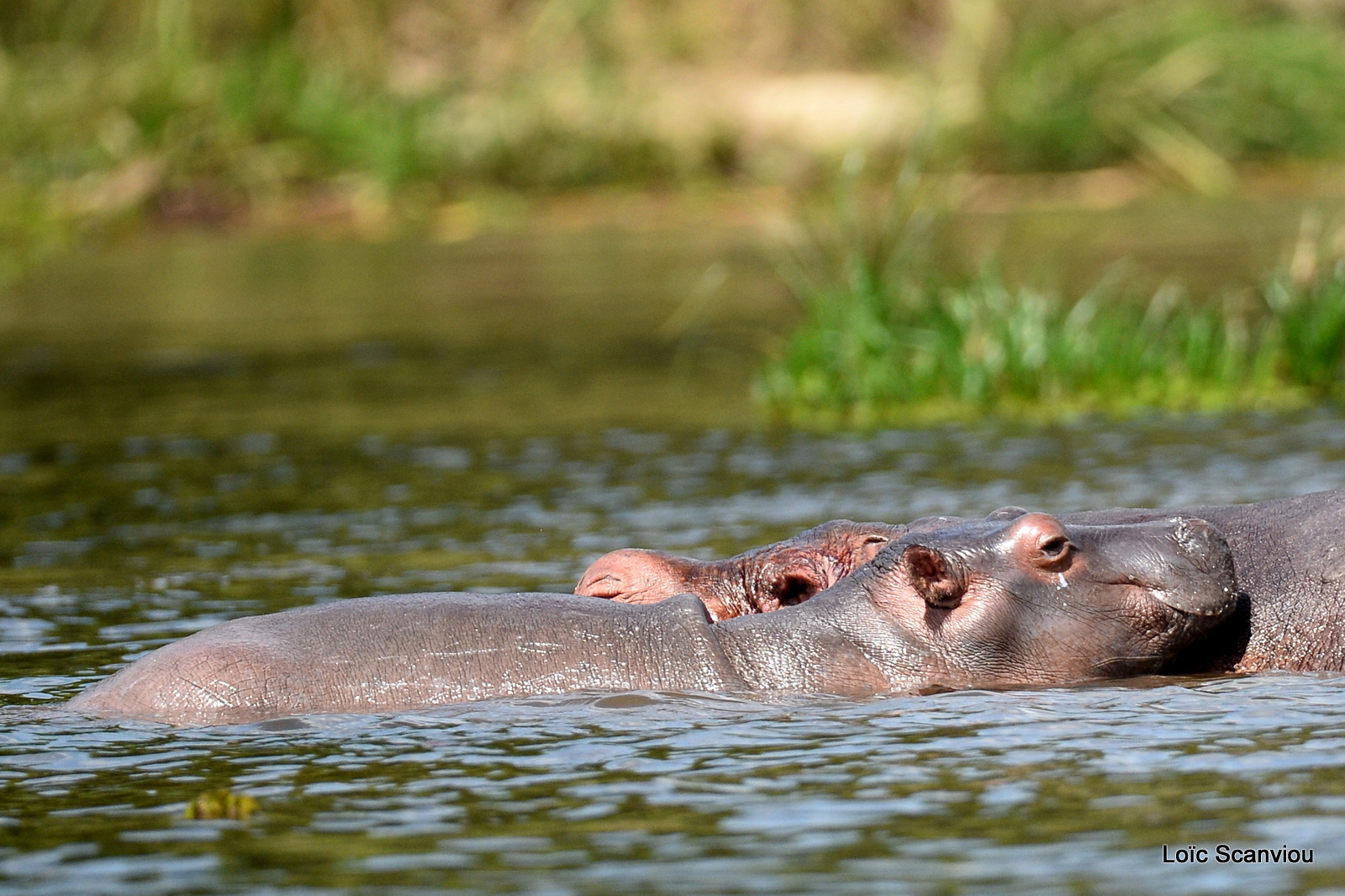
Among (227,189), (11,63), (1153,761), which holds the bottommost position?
(1153,761)

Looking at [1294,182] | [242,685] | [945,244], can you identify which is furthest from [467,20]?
[242,685]

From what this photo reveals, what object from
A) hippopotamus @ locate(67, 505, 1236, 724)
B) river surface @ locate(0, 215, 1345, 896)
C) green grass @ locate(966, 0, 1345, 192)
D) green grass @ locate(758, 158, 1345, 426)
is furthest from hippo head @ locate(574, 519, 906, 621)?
green grass @ locate(966, 0, 1345, 192)

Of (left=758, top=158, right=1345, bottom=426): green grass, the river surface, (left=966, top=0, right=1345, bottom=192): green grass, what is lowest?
the river surface

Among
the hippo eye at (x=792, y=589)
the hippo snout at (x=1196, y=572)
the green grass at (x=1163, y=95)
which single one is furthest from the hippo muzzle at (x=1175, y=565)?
the green grass at (x=1163, y=95)

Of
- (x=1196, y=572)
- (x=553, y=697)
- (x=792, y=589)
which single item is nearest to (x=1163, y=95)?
(x=792, y=589)

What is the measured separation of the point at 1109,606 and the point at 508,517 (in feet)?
12.8

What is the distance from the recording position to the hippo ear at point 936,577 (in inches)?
211

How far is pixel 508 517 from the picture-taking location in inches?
352

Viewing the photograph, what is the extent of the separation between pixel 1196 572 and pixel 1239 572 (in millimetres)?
317

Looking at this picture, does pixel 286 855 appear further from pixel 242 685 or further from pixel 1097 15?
pixel 1097 15

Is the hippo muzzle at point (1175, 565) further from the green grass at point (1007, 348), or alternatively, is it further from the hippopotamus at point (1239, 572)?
the green grass at point (1007, 348)

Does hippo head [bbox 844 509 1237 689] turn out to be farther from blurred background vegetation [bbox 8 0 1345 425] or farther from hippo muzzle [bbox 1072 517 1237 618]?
blurred background vegetation [bbox 8 0 1345 425]

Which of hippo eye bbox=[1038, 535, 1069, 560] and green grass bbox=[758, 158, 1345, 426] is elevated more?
green grass bbox=[758, 158, 1345, 426]

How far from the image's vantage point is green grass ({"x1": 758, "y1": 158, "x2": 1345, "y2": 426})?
1138 centimetres
